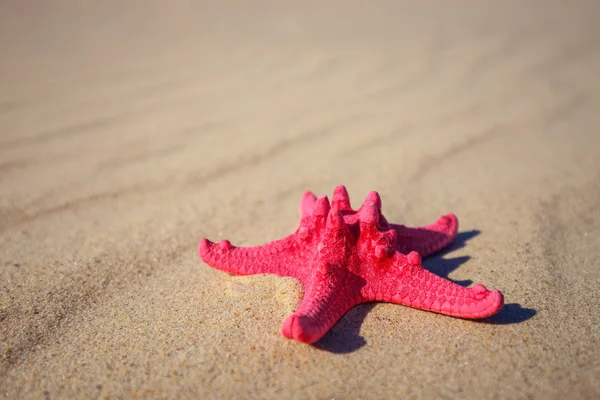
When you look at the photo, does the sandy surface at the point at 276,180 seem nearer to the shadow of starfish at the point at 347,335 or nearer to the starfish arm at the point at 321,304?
the shadow of starfish at the point at 347,335

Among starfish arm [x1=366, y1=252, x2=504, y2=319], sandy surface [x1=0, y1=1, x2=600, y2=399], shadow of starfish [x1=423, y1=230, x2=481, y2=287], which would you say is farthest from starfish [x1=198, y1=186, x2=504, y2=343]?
shadow of starfish [x1=423, y1=230, x2=481, y2=287]

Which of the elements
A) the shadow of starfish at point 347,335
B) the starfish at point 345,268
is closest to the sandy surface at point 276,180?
the shadow of starfish at point 347,335

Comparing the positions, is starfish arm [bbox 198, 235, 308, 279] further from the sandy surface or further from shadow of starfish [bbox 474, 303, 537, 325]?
shadow of starfish [bbox 474, 303, 537, 325]

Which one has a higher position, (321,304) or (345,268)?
(345,268)

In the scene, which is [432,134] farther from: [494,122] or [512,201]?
[512,201]

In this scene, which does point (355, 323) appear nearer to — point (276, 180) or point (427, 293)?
point (427, 293)

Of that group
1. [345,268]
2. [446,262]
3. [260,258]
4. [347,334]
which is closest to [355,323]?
[347,334]
